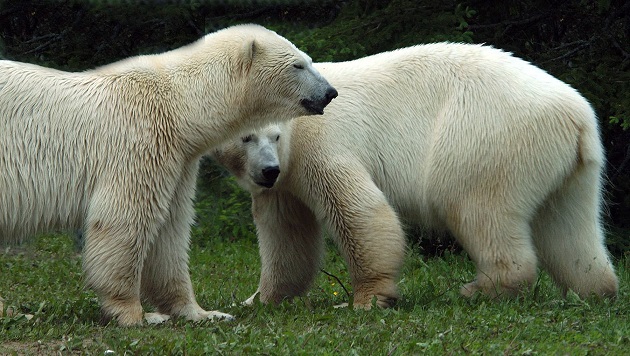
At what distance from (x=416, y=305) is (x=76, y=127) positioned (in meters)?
2.31

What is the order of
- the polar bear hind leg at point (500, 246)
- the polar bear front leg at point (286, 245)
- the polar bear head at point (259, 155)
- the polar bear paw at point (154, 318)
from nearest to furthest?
the polar bear paw at point (154, 318), the polar bear hind leg at point (500, 246), the polar bear head at point (259, 155), the polar bear front leg at point (286, 245)

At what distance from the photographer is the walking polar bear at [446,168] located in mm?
6277

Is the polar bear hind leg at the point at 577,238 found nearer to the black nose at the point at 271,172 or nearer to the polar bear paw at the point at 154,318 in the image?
the black nose at the point at 271,172

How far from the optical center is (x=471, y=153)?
638cm

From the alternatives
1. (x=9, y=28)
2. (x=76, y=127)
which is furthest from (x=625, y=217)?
(x=9, y=28)

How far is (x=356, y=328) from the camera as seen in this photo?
5465 millimetres

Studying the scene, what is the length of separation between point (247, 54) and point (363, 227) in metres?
1.37

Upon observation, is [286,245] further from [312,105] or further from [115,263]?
[115,263]

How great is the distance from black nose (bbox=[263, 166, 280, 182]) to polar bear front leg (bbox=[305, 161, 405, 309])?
29 centimetres

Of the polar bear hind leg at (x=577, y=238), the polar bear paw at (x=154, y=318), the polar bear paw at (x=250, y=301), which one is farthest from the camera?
the polar bear paw at (x=250, y=301)

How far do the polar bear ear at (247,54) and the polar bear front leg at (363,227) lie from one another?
904mm

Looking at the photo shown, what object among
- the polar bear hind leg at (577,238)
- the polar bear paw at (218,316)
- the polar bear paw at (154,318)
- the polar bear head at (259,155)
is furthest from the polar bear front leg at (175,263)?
the polar bear hind leg at (577,238)

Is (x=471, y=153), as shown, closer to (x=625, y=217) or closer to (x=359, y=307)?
(x=359, y=307)

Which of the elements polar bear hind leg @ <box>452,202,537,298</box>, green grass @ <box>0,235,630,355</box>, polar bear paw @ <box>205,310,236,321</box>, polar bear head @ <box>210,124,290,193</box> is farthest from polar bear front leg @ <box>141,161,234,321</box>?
polar bear hind leg @ <box>452,202,537,298</box>
